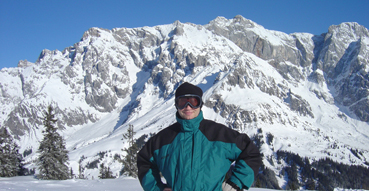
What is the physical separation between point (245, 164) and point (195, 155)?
33.7 inches

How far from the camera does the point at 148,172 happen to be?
487 cm

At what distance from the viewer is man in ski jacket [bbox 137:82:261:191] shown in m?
4.56

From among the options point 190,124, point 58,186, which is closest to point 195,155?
point 190,124

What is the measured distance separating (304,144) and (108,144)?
138 m

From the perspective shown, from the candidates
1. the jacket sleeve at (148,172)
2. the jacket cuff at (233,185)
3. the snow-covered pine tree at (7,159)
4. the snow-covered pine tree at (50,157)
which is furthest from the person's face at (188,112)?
the snow-covered pine tree at (7,159)

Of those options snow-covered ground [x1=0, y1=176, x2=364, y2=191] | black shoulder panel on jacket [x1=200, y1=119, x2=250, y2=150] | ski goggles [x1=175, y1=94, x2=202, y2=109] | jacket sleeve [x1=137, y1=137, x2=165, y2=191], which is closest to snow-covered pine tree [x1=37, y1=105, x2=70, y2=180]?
snow-covered ground [x1=0, y1=176, x2=364, y2=191]

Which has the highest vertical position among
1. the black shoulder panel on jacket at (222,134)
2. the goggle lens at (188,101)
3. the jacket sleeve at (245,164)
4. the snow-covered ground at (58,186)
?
the goggle lens at (188,101)

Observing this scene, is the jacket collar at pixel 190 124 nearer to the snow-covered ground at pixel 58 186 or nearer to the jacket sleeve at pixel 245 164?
the jacket sleeve at pixel 245 164

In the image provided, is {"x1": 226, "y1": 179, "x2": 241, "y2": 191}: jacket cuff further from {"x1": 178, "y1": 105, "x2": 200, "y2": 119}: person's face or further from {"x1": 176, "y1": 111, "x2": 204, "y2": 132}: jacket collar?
{"x1": 178, "y1": 105, "x2": 200, "y2": 119}: person's face

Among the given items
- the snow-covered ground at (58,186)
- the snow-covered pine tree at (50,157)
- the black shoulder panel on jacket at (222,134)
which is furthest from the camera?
the snow-covered pine tree at (50,157)

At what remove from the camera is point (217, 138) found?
4.78 m

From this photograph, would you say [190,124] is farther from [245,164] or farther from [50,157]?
[50,157]

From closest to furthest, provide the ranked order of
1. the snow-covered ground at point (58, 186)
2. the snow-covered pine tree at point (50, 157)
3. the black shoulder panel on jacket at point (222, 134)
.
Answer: the black shoulder panel on jacket at point (222, 134) < the snow-covered ground at point (58, 186) < the snow-covered pine tree at point (50, 157)

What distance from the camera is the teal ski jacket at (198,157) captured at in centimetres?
456
